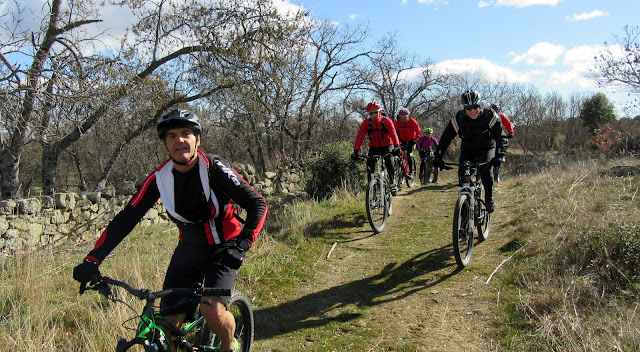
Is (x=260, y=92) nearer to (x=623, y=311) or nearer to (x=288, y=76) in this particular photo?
(x=288, y=76)

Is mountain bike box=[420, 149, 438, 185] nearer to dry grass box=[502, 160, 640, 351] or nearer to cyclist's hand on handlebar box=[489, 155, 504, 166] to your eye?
dry grass box=[502, 160, 640, 351]

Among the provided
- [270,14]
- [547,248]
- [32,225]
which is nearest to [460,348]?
[547,248]

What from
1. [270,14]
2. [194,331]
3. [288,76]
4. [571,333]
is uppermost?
[270,14]

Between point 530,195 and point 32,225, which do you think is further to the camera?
point 530,195

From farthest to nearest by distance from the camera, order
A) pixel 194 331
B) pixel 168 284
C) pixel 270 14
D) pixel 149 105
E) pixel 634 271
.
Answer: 1. pixel 270 14
2. pixel 149 105
3. pixel 634 271
4. pixel 168 284
5. pixel 194 331

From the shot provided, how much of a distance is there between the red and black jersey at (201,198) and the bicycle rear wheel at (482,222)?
3.88 metres

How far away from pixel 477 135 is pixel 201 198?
4.24 metres

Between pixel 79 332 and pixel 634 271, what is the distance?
493 centimetres

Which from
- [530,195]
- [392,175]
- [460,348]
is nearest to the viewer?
[460,348]

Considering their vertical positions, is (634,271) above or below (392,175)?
below

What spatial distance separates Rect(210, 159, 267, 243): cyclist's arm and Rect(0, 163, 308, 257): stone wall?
4.88m

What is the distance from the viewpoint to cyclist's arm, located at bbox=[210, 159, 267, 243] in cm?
257

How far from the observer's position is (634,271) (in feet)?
12.4

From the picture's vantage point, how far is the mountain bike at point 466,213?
4801mm
